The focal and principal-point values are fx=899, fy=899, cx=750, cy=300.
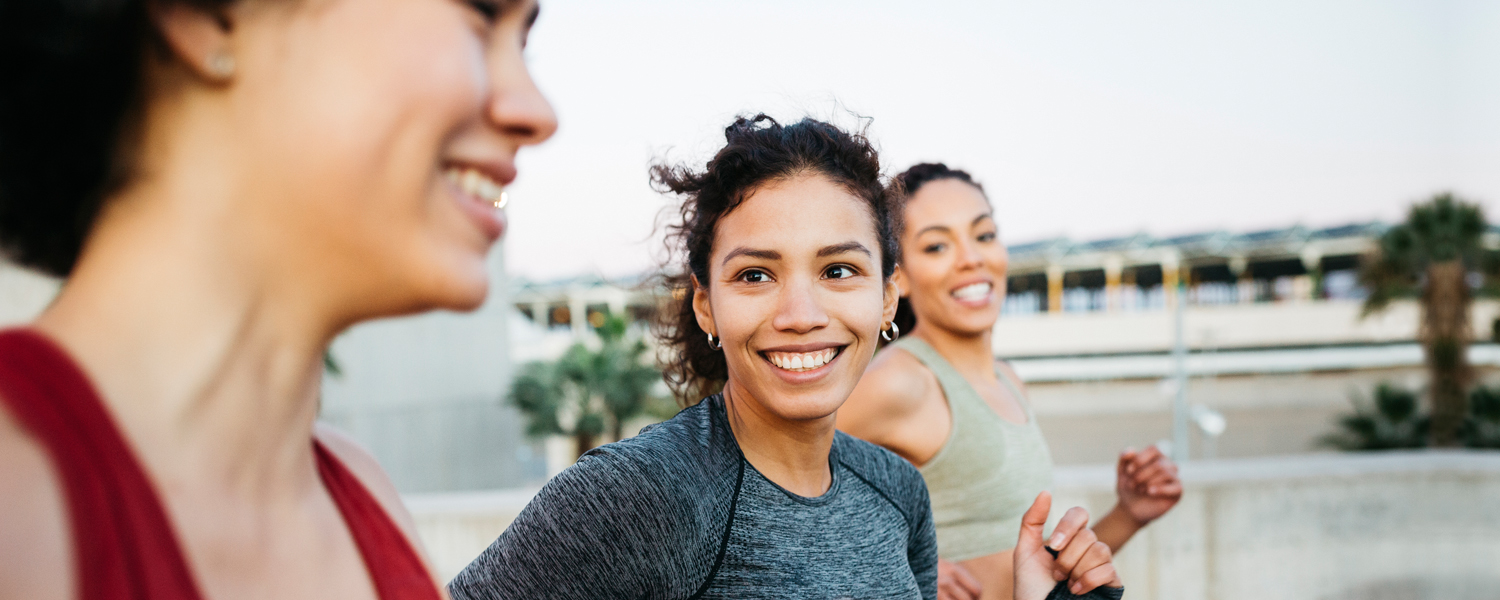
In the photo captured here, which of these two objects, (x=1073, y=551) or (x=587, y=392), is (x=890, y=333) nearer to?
(x=1073, y=551)

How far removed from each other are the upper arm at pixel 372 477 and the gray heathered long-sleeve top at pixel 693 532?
41cm

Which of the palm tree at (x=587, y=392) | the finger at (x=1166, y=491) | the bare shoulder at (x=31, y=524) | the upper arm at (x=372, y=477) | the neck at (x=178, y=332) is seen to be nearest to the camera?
the bare shoulder at (x=31, y=524)

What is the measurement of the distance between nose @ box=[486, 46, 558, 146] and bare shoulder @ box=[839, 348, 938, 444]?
1.78 m

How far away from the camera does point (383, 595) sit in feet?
2.65

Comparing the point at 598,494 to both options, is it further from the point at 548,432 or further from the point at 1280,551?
the point at 548,432

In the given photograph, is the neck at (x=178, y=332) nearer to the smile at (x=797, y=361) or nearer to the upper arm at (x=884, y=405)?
the smile at (x=797, y=361)

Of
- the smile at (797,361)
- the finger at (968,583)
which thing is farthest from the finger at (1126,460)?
the smile at (797,361)

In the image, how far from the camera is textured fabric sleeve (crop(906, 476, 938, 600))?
1.91 metres

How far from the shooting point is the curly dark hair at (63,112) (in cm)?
52

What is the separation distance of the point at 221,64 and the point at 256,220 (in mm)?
105

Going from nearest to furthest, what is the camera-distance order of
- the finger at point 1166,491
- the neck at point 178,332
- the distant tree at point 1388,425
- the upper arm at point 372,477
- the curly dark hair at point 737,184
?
1. the neck at point 178,332
2. the upper arm at point 372,477
3. the curly dark hair at point 737,184
4. the finger at point 1166,491
5. the distant tree at point 1388,425

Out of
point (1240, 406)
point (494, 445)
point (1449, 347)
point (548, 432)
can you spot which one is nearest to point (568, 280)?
point (494, 445)

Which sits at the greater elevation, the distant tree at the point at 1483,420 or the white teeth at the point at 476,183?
the white teeth at the point at 476,183

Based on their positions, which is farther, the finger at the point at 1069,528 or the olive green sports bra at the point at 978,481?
the olive green sports bra at the point at 978,481
